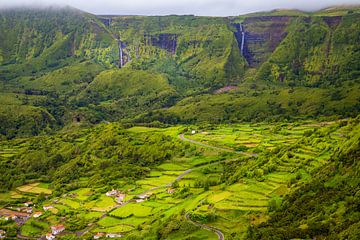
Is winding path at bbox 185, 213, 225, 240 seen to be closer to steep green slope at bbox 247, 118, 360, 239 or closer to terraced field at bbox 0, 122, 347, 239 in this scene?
terraced field at bbox 0, 122, 347, 239

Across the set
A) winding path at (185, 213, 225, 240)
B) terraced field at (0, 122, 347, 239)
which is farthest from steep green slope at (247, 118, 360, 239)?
winding path at (185, 213, 225, 240)

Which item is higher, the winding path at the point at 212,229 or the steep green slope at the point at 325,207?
the steep green slope at the point at 325,207

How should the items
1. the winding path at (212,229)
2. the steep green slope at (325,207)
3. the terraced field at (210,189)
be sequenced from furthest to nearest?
the terraced field at (210,189) → the winding path at (212,229) → the steep green slope at (325,207)

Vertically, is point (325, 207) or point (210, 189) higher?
point (325, 207)

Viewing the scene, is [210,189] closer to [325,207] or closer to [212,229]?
[212,229]

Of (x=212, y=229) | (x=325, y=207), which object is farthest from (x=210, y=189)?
(x=325, y=207)

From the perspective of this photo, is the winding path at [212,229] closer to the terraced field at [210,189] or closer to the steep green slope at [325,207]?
the terraced field at [210,189]

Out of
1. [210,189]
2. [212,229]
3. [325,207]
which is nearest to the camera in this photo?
[325,207]

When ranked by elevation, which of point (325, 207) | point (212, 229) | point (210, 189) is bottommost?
point (210, 189)

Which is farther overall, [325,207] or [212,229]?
[212,229]

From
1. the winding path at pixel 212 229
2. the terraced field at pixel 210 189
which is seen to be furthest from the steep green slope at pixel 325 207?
the winding path at pixel 212 229

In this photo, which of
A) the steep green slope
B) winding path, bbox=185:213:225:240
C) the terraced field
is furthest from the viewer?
the terraced field

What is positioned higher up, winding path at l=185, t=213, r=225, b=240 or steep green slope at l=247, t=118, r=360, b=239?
steep green slope at l=247, t=118, r=360, b=239
